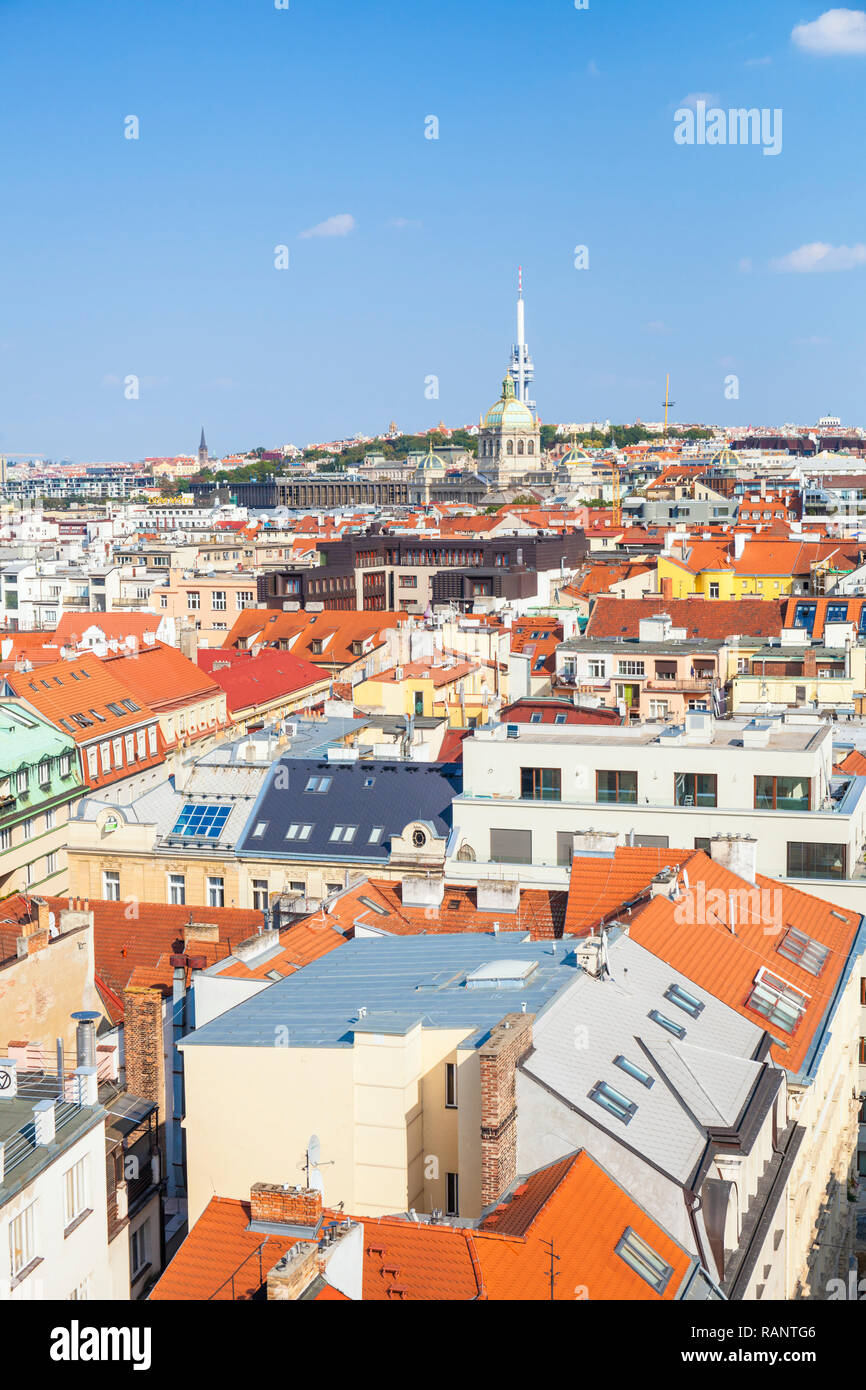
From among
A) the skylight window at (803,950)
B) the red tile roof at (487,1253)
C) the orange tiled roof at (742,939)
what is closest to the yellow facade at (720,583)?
the orange tiled roof at (742,939)

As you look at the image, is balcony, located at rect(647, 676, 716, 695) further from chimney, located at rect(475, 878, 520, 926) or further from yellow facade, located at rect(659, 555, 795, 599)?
yellow facade, located at rect(659, 555, 795, 599)

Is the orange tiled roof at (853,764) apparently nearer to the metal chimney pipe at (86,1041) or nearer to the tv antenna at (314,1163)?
the metal chimney pipe at (86,1041)

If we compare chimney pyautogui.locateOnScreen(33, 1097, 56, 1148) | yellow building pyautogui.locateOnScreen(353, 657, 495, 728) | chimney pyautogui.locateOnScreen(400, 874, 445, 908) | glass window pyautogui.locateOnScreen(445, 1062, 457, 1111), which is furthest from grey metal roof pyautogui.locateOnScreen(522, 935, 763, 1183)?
yellow building pyautogui.locateOnScreen(353, 657, 495, 728)

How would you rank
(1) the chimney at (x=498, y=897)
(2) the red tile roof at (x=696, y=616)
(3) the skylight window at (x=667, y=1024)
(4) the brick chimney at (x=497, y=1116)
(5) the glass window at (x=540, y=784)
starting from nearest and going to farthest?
(4) the brick chimney at (x=497, y=1116)
(3) the skylight window at (x=667, y=1024)
(1) the chimney at (x=498, y=897)
(5) the glass window at (x=540, y=784)
(2) the red tile roof at (x=696, y=616)
